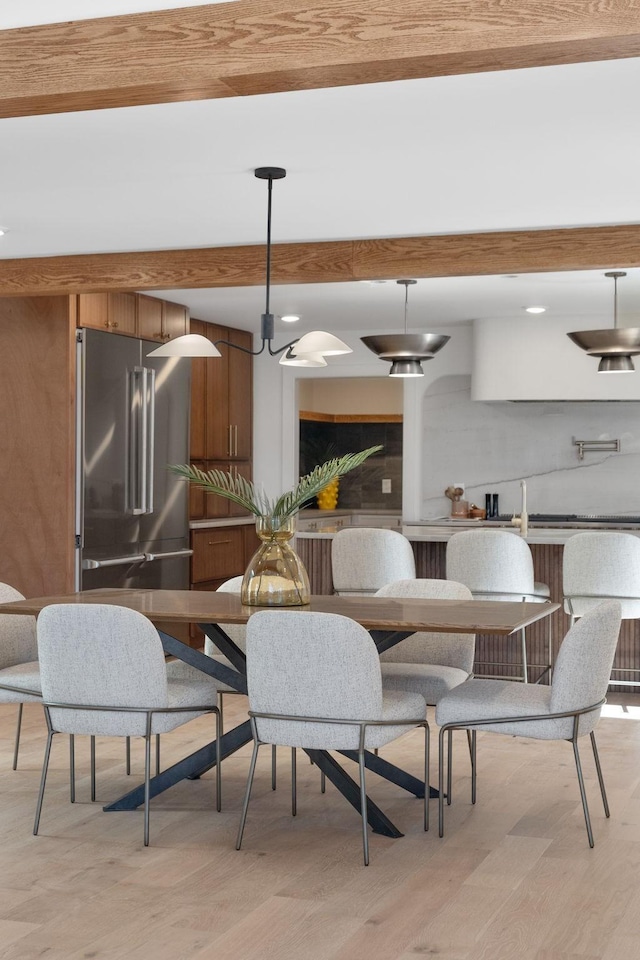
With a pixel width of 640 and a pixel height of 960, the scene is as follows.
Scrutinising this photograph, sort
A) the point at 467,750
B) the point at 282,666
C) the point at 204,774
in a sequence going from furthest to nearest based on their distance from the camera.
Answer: the point at 467,750 → the point at 204,774 → the point at 282,666

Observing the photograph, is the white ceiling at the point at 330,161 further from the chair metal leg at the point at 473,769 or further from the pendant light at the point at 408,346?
the chair metal leg at the point at 473,769

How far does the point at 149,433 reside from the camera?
734 cm

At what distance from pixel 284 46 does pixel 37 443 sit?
4.40 metres

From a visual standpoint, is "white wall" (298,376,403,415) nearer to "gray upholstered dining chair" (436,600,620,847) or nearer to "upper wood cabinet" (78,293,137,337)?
"upper wood cabinet" (78,293,137,337)

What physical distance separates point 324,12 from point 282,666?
192cm

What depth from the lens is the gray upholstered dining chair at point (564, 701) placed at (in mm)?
3717

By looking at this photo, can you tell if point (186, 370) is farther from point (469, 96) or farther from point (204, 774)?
point (469, 96)

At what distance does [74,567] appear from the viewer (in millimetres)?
6652

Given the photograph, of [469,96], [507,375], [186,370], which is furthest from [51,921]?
[507,375]

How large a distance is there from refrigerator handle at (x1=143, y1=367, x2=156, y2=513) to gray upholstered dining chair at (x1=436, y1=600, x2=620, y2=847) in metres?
3.70

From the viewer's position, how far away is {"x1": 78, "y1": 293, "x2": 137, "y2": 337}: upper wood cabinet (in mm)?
6742

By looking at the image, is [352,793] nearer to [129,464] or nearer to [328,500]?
[129,464]

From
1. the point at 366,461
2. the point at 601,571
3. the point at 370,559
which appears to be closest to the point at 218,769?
the point at 370,559

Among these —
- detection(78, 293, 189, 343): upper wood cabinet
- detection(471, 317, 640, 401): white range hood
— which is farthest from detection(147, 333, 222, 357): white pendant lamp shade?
detection(471, 317, 640, 401): white range hood
